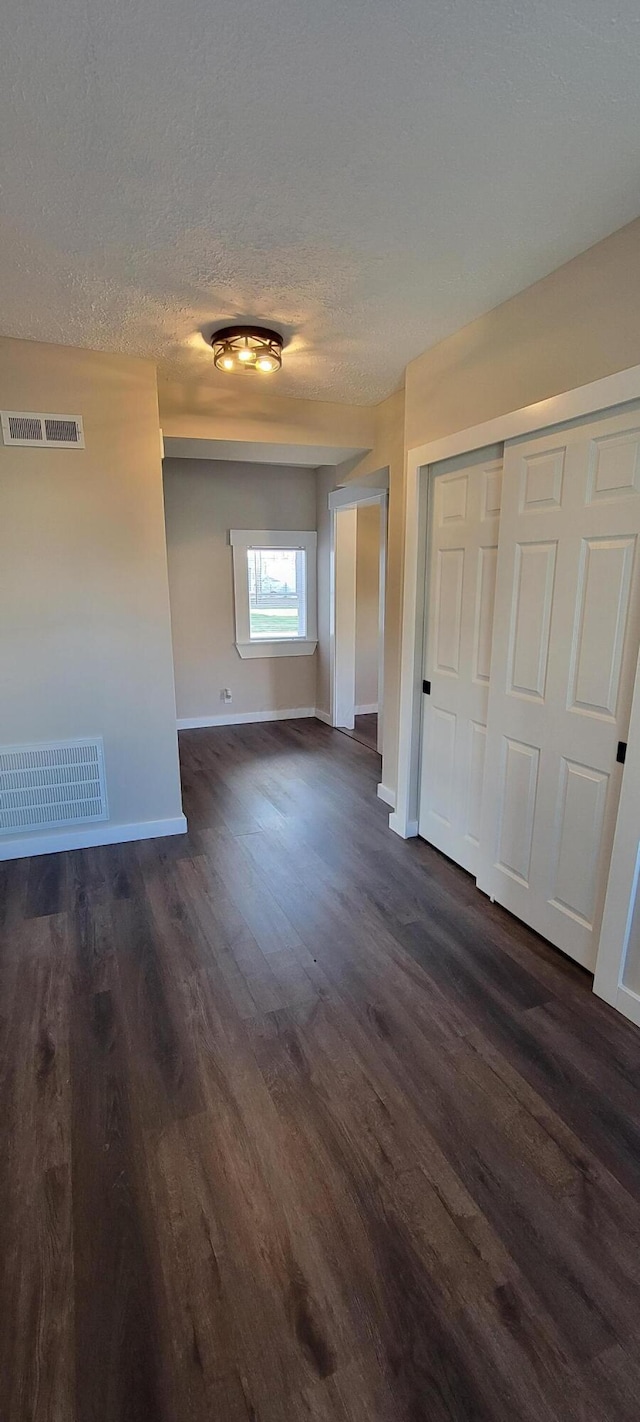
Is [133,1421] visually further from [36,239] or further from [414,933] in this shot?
[36,239]

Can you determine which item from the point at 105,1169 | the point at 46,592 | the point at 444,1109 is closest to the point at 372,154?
the point at 46,592

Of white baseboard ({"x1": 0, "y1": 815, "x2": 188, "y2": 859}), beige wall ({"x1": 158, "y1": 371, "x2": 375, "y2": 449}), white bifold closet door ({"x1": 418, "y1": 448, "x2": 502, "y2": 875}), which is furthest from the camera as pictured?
beige wall ({"x1": 158, "y1": 371, "x2": 375, "y2": 449})

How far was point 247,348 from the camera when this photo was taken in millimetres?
2629

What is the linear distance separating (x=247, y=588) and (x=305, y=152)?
13.9ft

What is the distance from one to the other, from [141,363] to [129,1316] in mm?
3549

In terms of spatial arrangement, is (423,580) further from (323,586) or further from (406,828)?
(323,586)

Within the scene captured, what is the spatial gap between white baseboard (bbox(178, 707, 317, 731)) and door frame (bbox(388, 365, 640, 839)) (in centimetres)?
277

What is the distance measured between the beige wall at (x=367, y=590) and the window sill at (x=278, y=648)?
22.8 inches

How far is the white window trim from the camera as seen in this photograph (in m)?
5.63

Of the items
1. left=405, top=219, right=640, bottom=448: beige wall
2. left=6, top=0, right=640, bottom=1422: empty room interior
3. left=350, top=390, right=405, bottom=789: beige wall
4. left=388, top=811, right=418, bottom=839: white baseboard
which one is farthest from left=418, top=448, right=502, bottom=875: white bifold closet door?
left=350, top=390, right=405, bottom=789: beige wall

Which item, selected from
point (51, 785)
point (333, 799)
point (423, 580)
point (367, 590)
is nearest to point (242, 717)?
point (367, 590)

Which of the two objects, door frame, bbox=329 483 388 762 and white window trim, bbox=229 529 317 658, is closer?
door frame, bbox=329 483 388 762

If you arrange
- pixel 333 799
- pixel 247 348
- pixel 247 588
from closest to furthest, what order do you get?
1. pixel 247 348
2. pixel 333 799
3. pixel 247 588

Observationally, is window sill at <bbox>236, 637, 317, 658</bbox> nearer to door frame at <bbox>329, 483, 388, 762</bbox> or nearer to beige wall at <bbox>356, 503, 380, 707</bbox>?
door frame at <bbox>329, 483, 388, 762</bbox>
